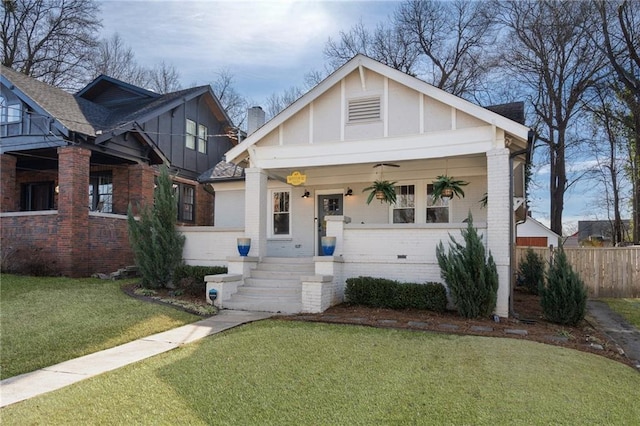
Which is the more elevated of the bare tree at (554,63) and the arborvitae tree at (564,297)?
the bare tree at (554,63)

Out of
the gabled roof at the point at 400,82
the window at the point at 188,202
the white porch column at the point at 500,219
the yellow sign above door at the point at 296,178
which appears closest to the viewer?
the white porch column at the point at 500,219

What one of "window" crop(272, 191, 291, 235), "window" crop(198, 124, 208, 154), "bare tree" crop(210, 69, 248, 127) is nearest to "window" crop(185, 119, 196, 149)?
"window" crop(198, 124, 208, 154)

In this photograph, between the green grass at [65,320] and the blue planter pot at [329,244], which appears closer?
the green grass at [65,320]

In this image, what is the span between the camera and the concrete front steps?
9.64 metres

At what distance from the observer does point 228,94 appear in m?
33.6

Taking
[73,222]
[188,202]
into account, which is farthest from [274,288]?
[188,202]

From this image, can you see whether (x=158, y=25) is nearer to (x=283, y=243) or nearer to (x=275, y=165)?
(x=275, y=165)

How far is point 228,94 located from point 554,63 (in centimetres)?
2183

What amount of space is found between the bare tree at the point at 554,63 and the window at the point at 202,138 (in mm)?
16404

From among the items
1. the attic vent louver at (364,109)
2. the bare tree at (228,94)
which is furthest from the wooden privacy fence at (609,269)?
the bare tree at (228,94)

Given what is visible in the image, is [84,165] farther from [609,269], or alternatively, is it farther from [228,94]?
[228,94]

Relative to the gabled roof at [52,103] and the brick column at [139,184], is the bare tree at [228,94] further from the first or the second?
the gabled roof at [52,103]

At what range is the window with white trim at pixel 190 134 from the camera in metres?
19.5

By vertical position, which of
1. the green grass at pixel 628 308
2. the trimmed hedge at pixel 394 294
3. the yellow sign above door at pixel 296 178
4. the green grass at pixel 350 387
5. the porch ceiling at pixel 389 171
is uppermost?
the porch ceiling at pixel 389 171
